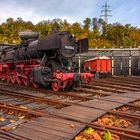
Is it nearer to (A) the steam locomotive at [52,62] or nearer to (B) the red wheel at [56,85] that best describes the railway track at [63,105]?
(B) the red wheel at [56,85]

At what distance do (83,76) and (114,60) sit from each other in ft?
38.4

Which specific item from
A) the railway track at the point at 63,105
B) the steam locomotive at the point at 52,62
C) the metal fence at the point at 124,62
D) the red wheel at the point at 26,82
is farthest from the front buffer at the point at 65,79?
the metal fence at the point at 124,62

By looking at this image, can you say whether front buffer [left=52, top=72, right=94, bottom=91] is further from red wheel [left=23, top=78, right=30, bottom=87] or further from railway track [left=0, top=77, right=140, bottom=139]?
red wheel [left=23, top=78, right=30, bottom=87]

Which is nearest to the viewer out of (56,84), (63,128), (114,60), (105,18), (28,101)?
(63,128)

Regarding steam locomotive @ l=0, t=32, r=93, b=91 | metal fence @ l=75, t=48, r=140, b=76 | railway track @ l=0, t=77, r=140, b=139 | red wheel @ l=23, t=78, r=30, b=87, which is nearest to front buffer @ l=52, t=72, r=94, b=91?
steam locomotive @ l=0, t=32, r=93, b=91

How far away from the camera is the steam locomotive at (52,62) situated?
47.6 feet

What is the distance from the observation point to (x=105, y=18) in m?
83.0

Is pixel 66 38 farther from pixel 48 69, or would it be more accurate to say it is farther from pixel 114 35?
pixel 114 35

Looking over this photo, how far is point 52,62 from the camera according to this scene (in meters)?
15.3

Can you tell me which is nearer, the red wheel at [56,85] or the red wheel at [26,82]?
the red wheel at [56,85]

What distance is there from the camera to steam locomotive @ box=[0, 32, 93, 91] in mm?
14500

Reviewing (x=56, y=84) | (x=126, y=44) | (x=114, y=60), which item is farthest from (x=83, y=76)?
(x=126, y=44)

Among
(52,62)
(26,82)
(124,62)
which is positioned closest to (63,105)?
(52,62)

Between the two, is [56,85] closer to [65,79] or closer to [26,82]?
[65,79]
